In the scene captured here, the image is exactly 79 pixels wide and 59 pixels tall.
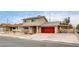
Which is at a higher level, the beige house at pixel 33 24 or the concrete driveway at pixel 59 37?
the beige house at pixel 33 24

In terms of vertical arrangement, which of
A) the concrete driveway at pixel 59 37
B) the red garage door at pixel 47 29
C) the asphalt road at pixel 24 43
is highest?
the red garage door at pixel 47 29

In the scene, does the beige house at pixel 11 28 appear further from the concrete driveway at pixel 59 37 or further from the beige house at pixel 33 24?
the concrete driveway at pixel 59 37

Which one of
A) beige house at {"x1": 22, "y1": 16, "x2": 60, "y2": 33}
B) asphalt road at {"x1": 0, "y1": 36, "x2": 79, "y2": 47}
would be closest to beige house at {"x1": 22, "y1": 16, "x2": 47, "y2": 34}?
beige house at {"x1": 22, "y1": 16, "x2": 60, "y2": 33}

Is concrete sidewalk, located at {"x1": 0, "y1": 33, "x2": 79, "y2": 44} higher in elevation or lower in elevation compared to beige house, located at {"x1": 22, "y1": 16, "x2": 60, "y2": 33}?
lower

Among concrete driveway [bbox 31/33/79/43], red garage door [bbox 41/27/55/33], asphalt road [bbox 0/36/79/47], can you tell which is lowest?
asphalt road [bbox 0/36/79/47]

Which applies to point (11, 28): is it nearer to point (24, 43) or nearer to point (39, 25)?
point (24, 43)

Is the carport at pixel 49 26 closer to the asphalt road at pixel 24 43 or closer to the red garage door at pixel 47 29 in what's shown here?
the red garage door at pixel 47 29

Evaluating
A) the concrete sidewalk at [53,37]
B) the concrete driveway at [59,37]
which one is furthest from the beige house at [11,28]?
the concrete driveway at [59,37]

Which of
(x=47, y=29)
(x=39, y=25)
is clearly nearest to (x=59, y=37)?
(x=47, y=29)

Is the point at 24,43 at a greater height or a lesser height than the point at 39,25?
lesser

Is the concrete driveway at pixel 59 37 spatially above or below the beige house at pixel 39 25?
below

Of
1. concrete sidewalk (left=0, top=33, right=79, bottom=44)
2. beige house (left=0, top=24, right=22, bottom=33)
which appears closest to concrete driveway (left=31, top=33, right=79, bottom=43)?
concrete sidewalk (left=0, top=33, right=79, bottom=44)

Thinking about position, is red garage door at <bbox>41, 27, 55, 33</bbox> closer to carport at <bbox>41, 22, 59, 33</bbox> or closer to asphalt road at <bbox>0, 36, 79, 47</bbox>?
carport at <bbox>41, 22, 59, 33</bbox>
